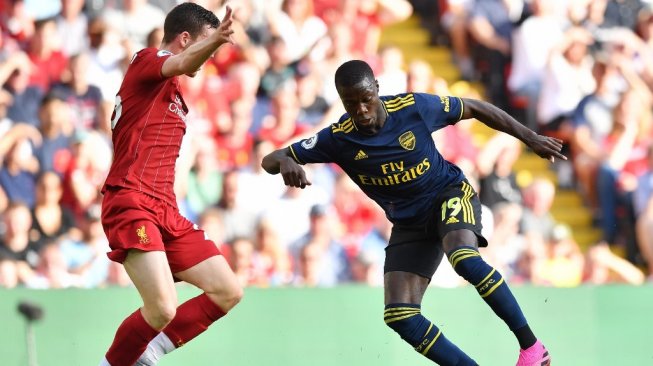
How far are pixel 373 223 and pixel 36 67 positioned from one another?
9.72 ft

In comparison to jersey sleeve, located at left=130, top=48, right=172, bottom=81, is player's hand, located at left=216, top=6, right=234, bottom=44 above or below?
above

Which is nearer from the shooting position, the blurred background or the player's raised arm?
the player's raised arm

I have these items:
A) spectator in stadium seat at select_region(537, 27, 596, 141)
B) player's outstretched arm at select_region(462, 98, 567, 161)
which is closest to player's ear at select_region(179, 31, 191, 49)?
player's outstretched arm at select_region(462, 98, 567, 161)

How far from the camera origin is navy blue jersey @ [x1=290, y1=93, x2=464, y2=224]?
6969 millimetres

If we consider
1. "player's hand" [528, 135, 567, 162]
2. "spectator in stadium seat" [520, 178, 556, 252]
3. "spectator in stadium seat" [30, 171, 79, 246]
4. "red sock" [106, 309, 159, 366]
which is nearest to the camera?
"red sock" [106, 309, 159, 366]

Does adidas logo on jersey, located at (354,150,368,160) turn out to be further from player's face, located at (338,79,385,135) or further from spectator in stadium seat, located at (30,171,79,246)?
spectator in stadium seat, located at (30,171,79,246)

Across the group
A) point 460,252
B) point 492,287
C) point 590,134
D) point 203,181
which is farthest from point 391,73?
point 492,287

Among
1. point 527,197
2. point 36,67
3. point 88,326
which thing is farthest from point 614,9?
point 88,326

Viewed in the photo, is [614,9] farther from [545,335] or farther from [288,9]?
[545,335]

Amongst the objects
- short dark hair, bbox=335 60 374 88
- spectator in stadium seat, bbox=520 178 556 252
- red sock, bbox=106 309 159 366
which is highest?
short dark hair, bbox=335 60 374 88

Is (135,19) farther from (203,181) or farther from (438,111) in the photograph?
(438,111)

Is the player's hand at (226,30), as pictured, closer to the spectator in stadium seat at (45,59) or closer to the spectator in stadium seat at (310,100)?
the spectator in stadium seat at (45,59)

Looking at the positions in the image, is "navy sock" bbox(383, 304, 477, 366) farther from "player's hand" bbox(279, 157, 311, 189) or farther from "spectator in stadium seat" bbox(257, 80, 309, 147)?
"spectator in stadium seat" bbox(257, 80, 309, 147)

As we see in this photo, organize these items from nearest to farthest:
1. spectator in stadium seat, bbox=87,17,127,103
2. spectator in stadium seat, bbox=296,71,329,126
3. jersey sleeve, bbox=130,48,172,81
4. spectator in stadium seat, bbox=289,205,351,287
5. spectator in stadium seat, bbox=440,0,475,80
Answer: jersey sleeve, bbox=130,48,172,81, spectator in stadium seat, bbox=289,205,351,287, spectator in stadium seat, bbox=87,17,127,103, spectator in stadium seat, bbox=296,71,329,126, spectator in stadium seat, bbox=440,0,475,80
